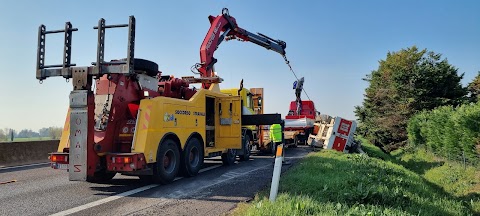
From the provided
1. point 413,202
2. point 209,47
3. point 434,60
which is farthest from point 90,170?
point 434,60

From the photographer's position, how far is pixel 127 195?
7059mm

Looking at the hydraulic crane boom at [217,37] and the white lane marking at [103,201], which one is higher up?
the hydraulic crane boom at [217,37]

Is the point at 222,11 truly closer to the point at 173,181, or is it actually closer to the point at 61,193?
the point at 173,181

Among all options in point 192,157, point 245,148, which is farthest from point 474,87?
point 192,157

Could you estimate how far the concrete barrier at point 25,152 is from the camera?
1297 centimetres

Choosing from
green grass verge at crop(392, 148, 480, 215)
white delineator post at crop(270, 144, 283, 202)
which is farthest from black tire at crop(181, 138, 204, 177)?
green grass verge at crop(392, 148, 480, 215)

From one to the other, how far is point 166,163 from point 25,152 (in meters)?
8.34

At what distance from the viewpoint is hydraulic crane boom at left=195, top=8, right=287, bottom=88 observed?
1321 centimetres

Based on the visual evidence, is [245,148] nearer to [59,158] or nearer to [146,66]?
[146,66]

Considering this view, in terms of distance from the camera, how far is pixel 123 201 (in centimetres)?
654

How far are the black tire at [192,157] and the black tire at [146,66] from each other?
6.39 ft

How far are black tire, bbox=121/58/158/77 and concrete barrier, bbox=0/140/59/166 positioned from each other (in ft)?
24.7

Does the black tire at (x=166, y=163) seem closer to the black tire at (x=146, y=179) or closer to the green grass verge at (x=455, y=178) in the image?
the black tire at (x=146, y=179)

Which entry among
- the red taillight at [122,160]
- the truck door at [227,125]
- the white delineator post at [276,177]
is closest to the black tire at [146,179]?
the red taillight at [122,160]
